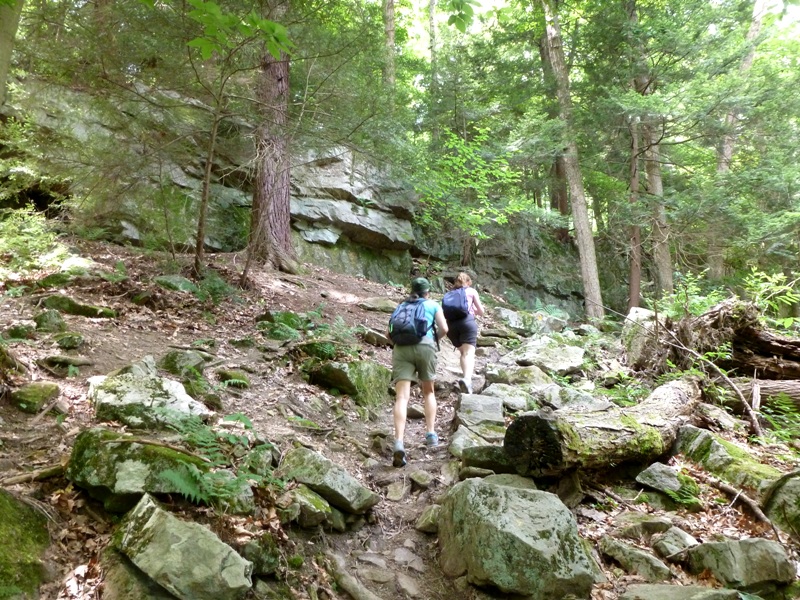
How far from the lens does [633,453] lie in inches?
176

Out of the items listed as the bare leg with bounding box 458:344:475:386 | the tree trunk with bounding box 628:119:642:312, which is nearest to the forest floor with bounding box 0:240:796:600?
the bare leg with bounding box 458:344:475:386

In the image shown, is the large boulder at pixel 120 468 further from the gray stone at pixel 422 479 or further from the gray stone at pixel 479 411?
the gray stone at pixel 479 411

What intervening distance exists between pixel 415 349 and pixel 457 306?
2275 millimetres

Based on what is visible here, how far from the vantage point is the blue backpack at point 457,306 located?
745 centimetres

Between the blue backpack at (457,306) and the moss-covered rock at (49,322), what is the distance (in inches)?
205

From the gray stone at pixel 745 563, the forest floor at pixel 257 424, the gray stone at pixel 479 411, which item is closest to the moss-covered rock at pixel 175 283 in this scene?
the forest floor at pixel 257 424

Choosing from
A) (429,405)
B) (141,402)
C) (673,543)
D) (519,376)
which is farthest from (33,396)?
(519,376)

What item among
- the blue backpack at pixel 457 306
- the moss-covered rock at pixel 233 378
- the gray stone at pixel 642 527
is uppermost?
the blue backpack at pixel 457 306

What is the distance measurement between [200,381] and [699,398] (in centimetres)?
638

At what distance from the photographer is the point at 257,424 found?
→ 15.7 ft

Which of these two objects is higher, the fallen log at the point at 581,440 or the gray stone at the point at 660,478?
the fallen log at the point at 581,440

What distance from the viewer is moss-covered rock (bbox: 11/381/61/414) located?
3695 mm

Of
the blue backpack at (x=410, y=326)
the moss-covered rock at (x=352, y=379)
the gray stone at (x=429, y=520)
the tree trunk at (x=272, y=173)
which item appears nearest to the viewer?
the gray stone at (x=429, y=520)

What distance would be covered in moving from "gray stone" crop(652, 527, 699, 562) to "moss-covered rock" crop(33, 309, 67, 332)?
21.2 feet
